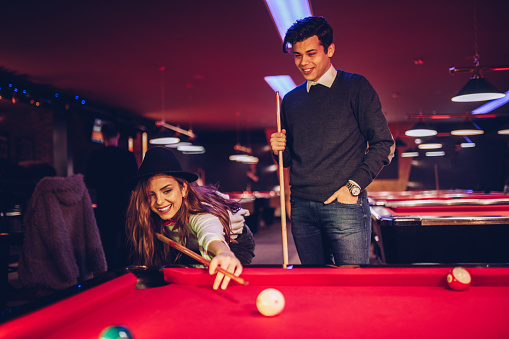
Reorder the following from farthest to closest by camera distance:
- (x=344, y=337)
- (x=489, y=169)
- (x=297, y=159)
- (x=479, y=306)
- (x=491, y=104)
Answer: (x=489, y=169), (x=491, y=104), (x=297, y=159), (x=479, y=306), (x=344, y=337)

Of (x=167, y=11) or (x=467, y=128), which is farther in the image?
(x=467, y=128)

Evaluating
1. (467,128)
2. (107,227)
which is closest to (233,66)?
(107,227)

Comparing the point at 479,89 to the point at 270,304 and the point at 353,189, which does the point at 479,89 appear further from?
the point at 270,304

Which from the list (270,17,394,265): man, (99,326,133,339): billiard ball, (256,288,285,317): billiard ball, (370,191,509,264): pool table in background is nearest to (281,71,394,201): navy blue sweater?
(270,17,394,265): man

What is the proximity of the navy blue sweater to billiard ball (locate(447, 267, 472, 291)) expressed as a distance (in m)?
0.62

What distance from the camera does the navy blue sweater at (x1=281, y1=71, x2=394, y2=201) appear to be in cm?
187

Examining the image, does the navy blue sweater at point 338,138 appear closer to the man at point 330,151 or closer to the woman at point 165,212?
the man at point 330,151

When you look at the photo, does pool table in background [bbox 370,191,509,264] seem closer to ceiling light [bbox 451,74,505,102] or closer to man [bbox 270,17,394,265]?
man [bbox 270,17,394,265]

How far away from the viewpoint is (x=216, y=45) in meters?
4.95

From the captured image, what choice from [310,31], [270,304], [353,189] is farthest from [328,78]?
[270,304]

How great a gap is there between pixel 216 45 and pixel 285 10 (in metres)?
1.10

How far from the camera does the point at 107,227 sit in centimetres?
426

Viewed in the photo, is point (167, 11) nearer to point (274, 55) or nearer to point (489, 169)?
point (274, 55)

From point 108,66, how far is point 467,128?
5316 millimetres
